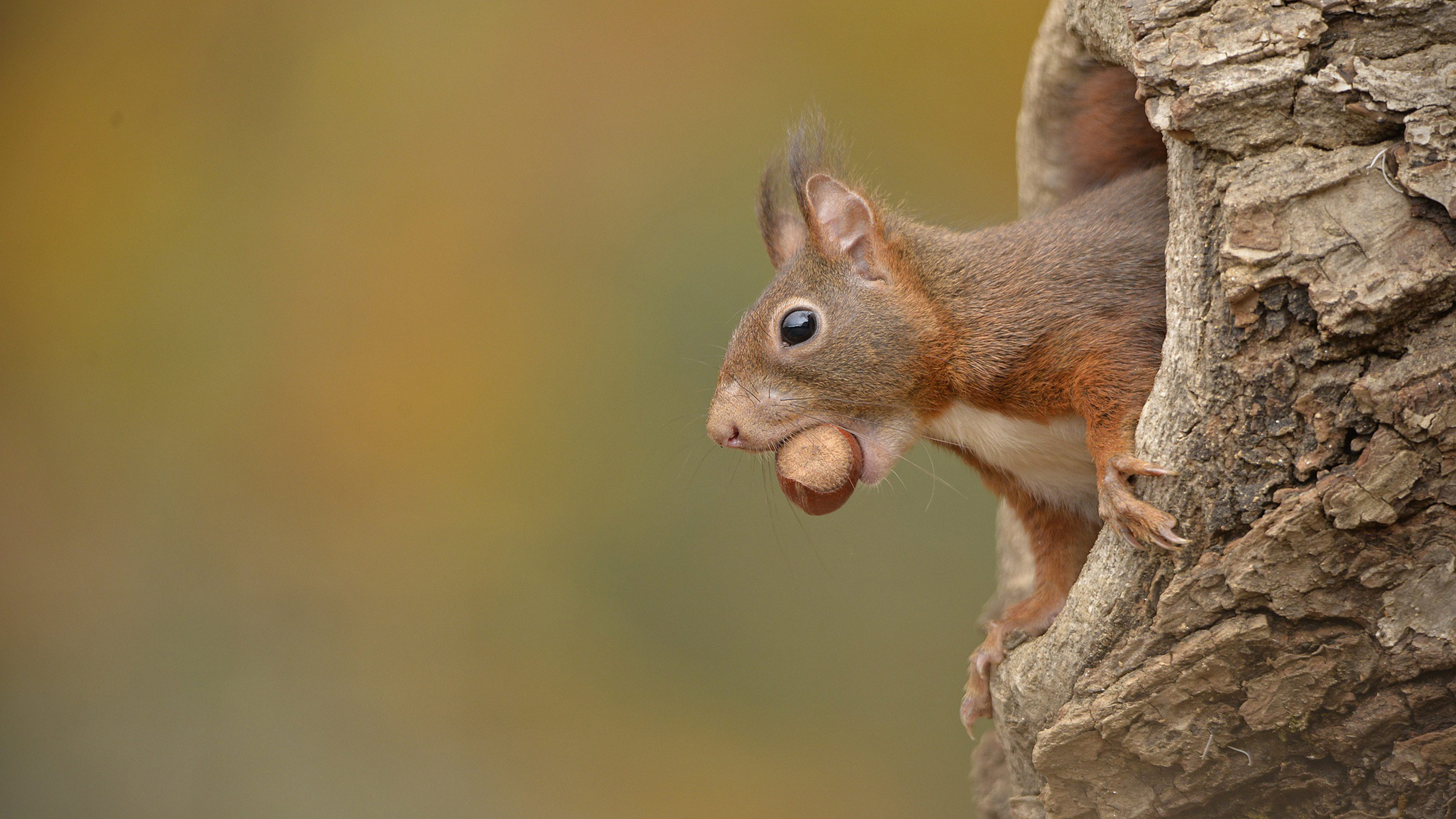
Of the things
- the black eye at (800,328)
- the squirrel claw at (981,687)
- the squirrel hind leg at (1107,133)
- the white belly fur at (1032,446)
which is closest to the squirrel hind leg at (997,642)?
the squirrel claw at (981,687)

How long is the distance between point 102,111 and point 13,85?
208mm

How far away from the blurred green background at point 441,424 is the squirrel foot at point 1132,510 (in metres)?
1.38

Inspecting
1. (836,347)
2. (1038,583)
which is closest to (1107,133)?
(836,347)

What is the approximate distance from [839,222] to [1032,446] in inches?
18.7

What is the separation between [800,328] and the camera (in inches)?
68.6

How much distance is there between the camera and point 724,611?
2.85m

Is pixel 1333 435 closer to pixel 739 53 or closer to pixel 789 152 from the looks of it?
pixel 789 152

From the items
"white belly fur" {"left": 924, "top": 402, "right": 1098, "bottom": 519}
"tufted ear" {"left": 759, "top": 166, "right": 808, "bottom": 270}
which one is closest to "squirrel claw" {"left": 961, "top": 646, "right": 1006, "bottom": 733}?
"white belly fur" {"left": 924, "top": 402, "right": 1098, "bottom": 519}

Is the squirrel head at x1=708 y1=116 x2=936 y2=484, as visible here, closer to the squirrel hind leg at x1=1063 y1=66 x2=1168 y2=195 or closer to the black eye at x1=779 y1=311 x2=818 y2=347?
the black eye at x1=779 y1=311 x2=818 y2=347

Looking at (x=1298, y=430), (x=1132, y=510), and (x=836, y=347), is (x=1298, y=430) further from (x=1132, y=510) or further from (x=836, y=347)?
(x=836, y=347)

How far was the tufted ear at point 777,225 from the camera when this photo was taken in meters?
2.05

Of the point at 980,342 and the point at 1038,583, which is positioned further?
the point at 1038,583

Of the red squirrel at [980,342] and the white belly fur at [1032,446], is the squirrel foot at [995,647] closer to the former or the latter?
the red squirrel at [980,342]

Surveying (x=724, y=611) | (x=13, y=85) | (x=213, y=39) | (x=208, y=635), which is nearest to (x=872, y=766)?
(x=724, y=611)
